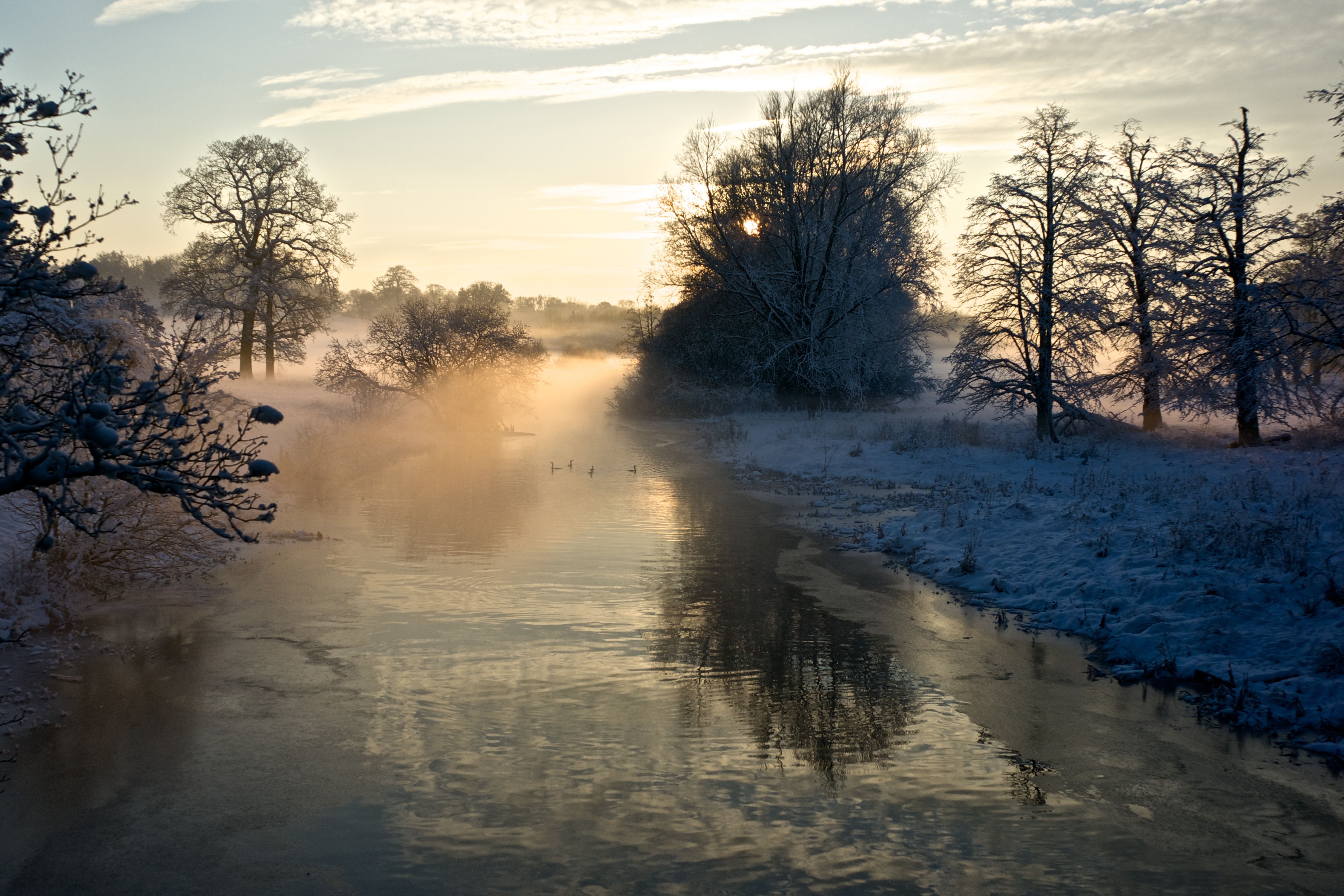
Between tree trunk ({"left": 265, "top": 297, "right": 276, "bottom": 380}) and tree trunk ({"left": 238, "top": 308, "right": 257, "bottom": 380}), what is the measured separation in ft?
1.86

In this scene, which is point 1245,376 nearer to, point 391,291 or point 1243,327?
point 1243,327

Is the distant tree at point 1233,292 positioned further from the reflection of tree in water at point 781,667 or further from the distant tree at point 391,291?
the distant tree at point 391,291

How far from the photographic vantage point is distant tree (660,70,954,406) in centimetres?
3350

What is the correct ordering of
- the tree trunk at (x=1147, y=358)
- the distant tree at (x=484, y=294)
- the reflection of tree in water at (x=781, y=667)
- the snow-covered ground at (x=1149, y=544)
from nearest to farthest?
the reflection of tree in water at (x=781, y=667), the snow-covered ground at (x=1149, y=544), the tree trunk at (x=1147, y=358), the distant tree at (x=484, y=294)

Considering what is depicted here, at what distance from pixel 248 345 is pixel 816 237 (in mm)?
A: 25514

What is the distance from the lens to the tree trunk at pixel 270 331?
1559 inches

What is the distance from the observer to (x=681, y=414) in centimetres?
4588

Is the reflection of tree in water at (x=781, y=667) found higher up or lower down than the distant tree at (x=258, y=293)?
lower down

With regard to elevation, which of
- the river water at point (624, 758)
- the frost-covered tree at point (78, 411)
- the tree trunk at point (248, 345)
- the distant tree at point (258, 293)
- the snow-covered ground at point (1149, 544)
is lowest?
the river water at point (624, 758)

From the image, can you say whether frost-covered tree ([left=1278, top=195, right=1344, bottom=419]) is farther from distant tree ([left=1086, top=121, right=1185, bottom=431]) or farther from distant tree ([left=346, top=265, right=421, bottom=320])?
distant tree ([left=346, top=265, right=421, bottom=320])

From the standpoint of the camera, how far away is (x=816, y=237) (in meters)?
33.5

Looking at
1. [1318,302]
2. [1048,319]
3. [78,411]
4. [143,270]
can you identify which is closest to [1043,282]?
[1048,319]

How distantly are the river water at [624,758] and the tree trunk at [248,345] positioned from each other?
1139 inches

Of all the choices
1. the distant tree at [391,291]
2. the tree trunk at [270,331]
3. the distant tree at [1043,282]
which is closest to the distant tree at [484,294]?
the distant tree at [391,291]
